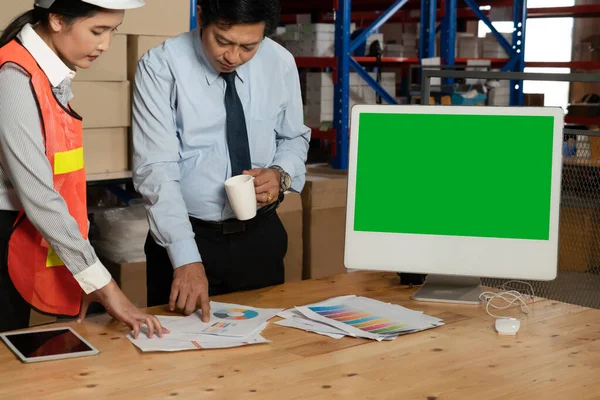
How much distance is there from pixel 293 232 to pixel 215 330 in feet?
6.39

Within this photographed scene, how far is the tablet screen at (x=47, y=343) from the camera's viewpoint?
1534 mm

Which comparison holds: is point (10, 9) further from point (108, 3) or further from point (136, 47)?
point (108, 3)

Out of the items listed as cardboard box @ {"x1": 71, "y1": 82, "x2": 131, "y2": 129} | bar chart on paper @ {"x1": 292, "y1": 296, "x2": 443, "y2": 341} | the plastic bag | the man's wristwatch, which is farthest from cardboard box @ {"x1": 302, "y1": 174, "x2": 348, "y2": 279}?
bar chart on paper @ {"x1": 292, "y1": 296, "x2": 443, "y2": 341}

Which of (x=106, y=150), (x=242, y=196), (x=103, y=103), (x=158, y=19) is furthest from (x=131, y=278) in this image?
(x=242, y=196)

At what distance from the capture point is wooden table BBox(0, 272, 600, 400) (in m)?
1.38

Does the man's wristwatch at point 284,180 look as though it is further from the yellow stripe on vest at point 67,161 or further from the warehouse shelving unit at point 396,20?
the warehouse shelving unit at point 396,20

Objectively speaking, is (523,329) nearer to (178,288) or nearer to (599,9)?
(178,288)

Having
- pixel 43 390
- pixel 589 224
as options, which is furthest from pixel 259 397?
pixel 589 224

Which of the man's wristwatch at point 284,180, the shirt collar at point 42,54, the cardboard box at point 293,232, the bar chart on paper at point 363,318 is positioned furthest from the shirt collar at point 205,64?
the cardboard box at point 293,232

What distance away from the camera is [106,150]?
3238 mm

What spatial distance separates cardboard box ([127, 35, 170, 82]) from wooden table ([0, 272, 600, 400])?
5.48ft

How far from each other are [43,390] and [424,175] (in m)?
0.97

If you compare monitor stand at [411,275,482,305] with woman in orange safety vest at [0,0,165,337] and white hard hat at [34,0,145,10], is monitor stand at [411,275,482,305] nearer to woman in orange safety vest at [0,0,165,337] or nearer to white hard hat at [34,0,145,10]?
woman in orange safety vest at [0,0,165,337]

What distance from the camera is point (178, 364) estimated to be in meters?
1.50
